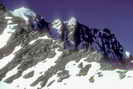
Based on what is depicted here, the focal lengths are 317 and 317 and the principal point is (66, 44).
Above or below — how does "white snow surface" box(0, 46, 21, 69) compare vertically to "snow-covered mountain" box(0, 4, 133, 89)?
above

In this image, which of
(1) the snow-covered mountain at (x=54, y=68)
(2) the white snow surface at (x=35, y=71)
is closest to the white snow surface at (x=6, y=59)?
(1) the snow-covered mountain at (x=54, y=68)

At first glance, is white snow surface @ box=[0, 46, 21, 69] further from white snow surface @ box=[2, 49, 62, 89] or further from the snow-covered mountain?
white snow surface @ box=[2, 49, 62, 89]

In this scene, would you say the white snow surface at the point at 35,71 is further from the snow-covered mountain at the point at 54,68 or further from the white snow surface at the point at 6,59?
the white snow surface at the point at 6,59

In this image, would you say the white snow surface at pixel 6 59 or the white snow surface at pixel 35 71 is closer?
the white snow surface at pixel 35 71

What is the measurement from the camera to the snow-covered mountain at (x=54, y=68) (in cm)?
10526

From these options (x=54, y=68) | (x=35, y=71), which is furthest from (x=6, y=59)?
(x=54, y=68)

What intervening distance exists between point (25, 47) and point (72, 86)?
277 feet

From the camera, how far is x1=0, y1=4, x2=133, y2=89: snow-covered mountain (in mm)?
105256

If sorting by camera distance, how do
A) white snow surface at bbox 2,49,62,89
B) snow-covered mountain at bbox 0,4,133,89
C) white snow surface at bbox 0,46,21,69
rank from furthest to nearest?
white snow surface at bbox 0,46,21,69, white snow surface at bbox 2,49,62,89, snow-covered mountain at bbox 0,4,133,89

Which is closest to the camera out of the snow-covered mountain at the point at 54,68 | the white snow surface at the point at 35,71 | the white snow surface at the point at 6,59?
the snow-covered mountain at the point at 54,68

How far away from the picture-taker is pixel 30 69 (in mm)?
153750

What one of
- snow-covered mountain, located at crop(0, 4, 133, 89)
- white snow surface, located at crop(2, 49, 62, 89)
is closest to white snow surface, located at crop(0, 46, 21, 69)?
snow-covered mountain, located at crop(0, 4, 133, 89)

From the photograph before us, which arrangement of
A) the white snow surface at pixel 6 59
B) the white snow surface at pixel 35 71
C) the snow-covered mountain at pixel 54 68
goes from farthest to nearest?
the white snow surface at pixel 6 59 < the white snow surface at pixel 35 71 < the snow-covered mountain at pixel 54 68

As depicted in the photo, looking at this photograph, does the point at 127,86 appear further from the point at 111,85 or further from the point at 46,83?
the point at 46,83
